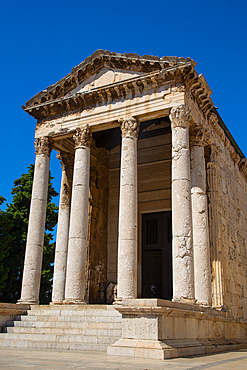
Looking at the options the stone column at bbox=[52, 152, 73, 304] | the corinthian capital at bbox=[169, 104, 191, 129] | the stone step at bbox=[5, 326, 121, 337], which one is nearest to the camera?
the stone step at bbox=[5, 326, 121, 337]

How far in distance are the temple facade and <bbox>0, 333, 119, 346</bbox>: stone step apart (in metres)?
1.93

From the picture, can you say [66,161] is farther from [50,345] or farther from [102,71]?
[50,345]

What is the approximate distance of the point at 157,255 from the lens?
Answer: 18.8 metres

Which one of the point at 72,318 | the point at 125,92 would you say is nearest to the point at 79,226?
the point at 72,318

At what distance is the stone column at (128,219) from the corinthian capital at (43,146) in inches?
148

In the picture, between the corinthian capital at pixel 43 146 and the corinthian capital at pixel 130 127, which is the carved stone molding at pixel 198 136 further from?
the corinthian capital at pixel 43 146

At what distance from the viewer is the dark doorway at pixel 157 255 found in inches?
714

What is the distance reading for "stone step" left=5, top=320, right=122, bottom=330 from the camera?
11156mm

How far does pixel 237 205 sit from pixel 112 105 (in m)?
9.03

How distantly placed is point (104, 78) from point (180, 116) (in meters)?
4.22

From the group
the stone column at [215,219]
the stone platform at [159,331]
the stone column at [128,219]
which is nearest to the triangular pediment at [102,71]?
the stone column at [128,219]

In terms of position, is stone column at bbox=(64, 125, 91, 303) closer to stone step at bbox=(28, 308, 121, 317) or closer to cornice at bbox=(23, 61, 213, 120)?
stone step at bbox=(28, 308, 121, 317)

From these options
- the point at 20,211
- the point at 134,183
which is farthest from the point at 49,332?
the point at 20,211

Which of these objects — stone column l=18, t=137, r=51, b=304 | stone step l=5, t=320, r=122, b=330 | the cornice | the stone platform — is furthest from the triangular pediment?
stone step l=5, t=320, r=122, b=330
